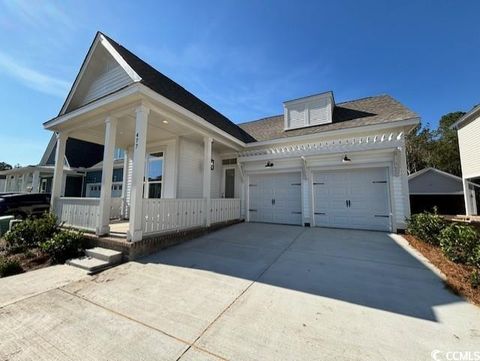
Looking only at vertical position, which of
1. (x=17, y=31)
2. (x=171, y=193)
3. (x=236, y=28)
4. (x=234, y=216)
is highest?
(x=236, y=28)

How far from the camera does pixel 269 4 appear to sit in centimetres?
636

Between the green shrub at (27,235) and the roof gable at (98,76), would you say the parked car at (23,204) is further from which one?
the roof gable at (98,76)

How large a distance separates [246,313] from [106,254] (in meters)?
3.58

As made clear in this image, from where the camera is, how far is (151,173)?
27.2ft

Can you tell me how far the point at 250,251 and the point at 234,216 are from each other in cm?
387

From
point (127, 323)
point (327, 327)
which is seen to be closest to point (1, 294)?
point (127, 323)

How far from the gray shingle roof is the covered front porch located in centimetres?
239

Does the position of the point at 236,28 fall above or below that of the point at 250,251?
above

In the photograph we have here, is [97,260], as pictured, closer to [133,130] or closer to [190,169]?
[190,169]

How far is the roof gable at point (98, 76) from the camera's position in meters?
5.98

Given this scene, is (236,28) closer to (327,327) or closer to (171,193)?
(171,193)

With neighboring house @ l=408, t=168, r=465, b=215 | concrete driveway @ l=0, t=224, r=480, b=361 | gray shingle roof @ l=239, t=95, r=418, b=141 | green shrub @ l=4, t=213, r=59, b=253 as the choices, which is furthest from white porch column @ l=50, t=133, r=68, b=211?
neighboring house @ l=408, t=168, r=465, b=215

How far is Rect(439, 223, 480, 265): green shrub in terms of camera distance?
12.0ft

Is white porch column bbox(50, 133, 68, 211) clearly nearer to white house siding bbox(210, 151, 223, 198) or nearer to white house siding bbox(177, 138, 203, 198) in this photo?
white house siding bbox(177, 138, 203, 198)
